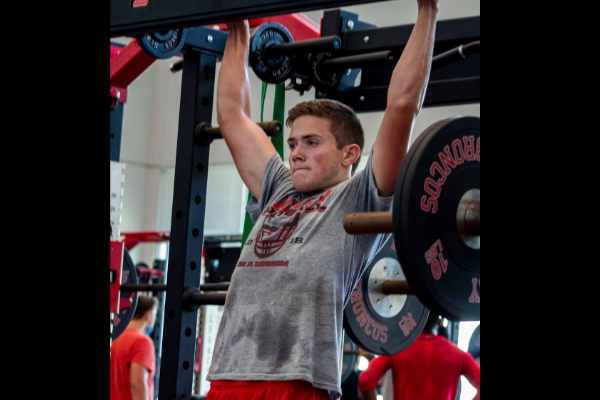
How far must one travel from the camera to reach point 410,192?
125cm

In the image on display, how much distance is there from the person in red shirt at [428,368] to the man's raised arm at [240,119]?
1609 mm

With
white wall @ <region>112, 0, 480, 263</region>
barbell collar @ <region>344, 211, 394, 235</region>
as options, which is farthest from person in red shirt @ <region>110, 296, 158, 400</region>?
white wall @ <region>112, 0, 480, 263</region>

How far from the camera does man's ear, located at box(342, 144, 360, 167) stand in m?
1.96

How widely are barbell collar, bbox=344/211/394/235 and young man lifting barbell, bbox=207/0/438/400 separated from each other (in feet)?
1.27

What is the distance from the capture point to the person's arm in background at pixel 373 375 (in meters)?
3.43

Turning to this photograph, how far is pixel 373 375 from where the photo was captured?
3.46 m

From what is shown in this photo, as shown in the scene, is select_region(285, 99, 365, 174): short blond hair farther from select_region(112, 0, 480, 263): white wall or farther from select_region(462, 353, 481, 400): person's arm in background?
select_region(112, 0, 480, 263): white wall

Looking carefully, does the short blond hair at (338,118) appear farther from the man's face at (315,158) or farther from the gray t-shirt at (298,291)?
the gray t-shirt at (298,291)

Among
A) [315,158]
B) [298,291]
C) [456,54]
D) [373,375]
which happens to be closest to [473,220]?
[298,291]

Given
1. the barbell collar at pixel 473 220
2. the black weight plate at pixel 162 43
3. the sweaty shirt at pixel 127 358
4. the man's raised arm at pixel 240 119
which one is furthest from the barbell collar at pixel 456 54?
the sweaty shirt at pixel 127 358

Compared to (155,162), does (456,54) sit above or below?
above

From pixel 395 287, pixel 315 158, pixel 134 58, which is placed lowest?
pixel 395 287

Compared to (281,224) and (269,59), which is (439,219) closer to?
(281,224)

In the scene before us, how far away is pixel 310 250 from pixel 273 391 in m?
0.36
